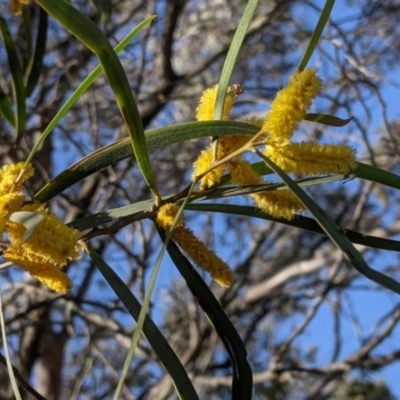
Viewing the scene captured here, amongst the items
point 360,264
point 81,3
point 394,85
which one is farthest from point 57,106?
point 360,264

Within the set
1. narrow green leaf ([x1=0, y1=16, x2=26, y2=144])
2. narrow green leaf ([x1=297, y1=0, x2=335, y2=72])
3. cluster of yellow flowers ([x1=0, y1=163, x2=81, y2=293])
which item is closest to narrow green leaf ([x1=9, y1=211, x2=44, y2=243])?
cluster of yellow flowers ([x1=0, y1=163, x2=81, y2=293])

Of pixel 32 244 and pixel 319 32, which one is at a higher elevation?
pixel 319 32

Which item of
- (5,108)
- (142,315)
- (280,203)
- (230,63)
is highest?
(5,108)

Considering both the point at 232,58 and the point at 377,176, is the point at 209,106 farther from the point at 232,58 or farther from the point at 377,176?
the point at 377,176

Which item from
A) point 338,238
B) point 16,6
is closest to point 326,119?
point 338,238

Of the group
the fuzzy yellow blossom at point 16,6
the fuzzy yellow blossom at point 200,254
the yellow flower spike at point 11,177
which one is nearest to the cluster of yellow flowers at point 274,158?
the fuzzy yellow blossom at point 200,254

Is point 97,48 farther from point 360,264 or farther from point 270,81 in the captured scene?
point 270,81

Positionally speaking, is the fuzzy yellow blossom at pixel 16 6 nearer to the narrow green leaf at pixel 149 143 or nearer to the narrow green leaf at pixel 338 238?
the narrow green leaf at pixel 149 143
